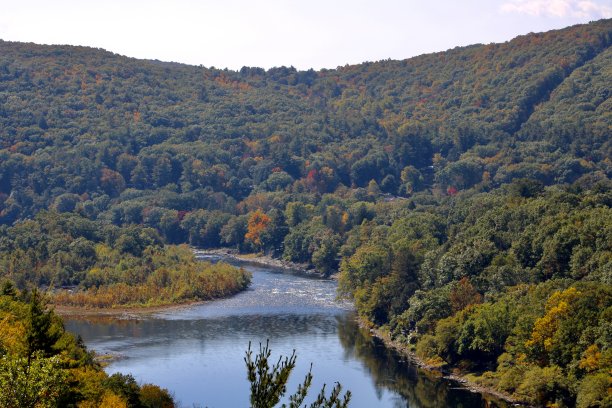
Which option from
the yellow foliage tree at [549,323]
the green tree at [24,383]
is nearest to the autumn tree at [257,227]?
the yellow foliage tree at [549,323]

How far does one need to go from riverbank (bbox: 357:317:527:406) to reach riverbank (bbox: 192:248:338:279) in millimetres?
49105

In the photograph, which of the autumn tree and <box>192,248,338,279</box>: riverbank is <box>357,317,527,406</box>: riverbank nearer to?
<box>192,248,338,279</box>: riverbank

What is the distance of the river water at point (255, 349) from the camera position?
82.9 metres

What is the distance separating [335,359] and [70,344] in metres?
35.0

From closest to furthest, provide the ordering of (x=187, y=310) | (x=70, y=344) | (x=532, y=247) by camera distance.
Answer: (x=70, y=344)
(x=532, y=247)
(x=187, y=310)

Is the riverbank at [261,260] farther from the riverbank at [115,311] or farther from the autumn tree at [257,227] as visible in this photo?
the riverbank at [115,311]

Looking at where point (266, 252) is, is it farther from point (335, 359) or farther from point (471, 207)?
point (335, 359)

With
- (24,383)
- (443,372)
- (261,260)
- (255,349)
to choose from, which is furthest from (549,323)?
(261,260)

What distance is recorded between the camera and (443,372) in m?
90.3

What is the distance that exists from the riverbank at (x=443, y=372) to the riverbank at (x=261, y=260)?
49105 millimetres

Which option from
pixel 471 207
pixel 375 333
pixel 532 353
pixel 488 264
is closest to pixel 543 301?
pixel 532 353

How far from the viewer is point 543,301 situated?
285 feet

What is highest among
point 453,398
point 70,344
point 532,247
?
point 532,247

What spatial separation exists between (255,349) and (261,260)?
80413mm
